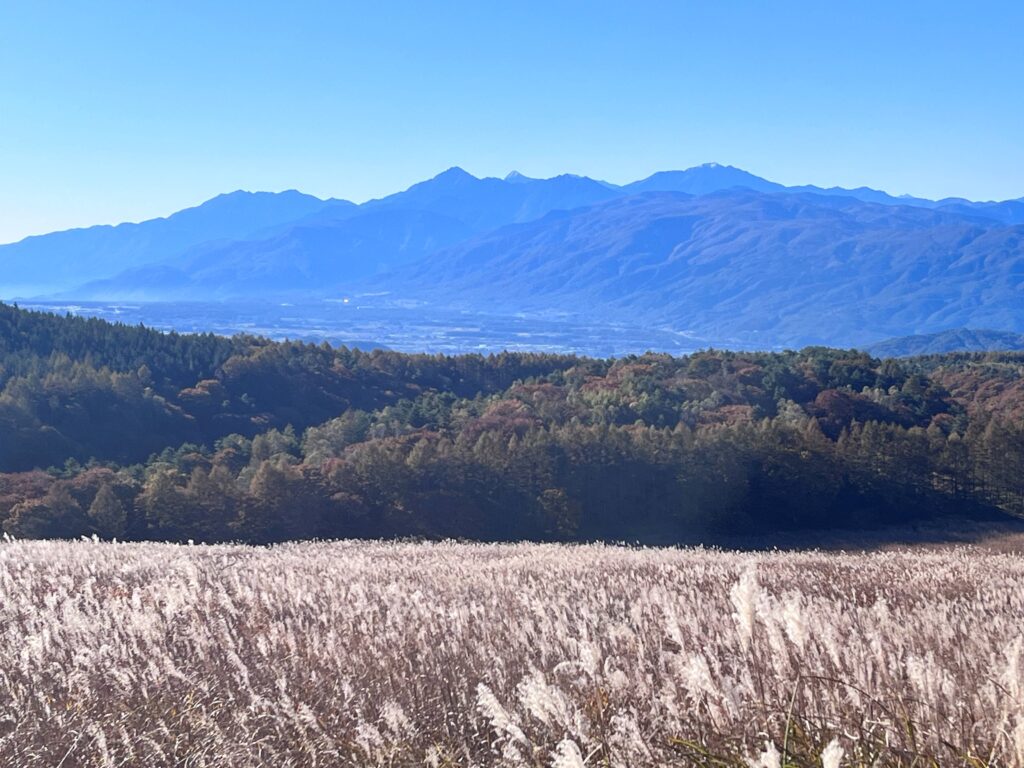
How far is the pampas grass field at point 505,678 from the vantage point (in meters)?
3.64

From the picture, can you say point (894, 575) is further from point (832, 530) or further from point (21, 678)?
point (832, 530)

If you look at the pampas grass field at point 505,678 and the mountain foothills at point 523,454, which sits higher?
the pampas grass field at point 505,678

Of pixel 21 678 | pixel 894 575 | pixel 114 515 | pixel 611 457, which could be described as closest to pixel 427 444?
pixel 611 457

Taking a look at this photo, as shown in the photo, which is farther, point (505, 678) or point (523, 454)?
point (523, 454)

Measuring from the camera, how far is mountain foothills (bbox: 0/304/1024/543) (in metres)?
47.0

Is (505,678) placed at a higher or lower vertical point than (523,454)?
higher

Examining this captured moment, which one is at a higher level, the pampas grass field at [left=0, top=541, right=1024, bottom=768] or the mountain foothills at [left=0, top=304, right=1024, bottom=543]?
the pampas grass field at [left=0, top=541, right=1024, bottom=768]

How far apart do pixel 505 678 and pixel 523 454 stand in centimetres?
5002

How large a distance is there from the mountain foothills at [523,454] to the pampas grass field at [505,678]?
38.0 metres

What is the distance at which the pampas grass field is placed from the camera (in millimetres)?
3645

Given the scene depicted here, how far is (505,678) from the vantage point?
480 cm

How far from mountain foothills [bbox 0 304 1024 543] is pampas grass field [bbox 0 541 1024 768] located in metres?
38.0

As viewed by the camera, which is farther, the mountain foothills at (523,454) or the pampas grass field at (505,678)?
the mountain foothills at (523,454)

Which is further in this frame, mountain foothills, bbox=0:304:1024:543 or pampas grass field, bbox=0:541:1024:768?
mountain foothills, bbox=0:304:1024:543
